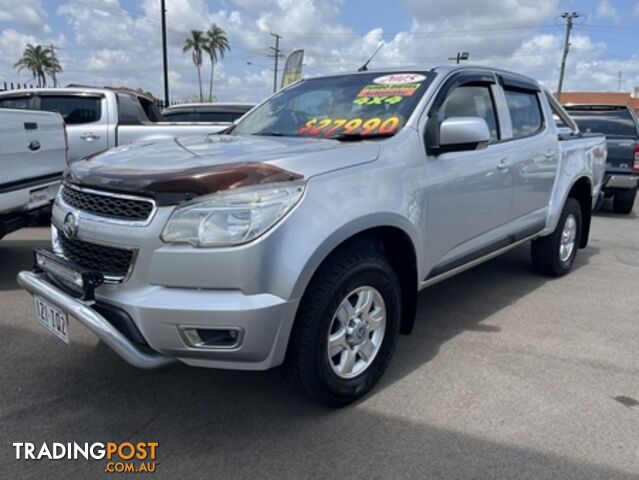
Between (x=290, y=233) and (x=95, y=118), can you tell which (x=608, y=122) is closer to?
(x=95, y=118)

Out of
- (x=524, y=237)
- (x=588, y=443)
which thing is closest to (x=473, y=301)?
(x=524, y=237)

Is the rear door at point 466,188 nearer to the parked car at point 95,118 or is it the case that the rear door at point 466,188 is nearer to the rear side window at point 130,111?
the parked car at point 95,118

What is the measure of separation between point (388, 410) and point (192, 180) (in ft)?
5.10

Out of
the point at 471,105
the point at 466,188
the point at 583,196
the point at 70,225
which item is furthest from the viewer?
the point at 583,196

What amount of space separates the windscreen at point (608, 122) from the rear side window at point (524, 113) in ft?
17.9

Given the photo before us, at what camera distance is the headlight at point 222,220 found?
2.26 meters

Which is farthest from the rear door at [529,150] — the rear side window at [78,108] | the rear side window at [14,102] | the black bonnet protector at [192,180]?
the rear side window at [14,102]

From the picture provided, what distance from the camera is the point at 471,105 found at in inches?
154

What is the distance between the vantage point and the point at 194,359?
7.82ft

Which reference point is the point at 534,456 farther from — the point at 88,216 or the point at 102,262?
the point at 88,216

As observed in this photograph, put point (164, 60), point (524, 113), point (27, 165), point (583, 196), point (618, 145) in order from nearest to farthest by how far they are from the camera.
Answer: point (524, 113) → point (27, 165) → point (583, 196) → point (618, 145) → point (164, 60)

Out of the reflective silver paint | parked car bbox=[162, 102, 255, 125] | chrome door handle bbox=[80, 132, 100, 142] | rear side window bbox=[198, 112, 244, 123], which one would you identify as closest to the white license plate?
the reflective silver paint

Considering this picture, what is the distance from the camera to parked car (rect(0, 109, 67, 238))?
179 inches

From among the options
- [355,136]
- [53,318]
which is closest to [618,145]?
[355,136]
